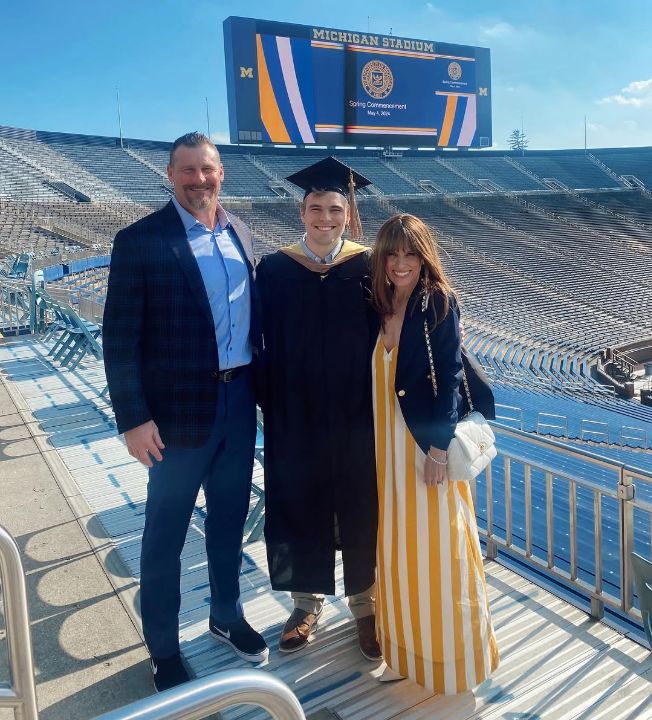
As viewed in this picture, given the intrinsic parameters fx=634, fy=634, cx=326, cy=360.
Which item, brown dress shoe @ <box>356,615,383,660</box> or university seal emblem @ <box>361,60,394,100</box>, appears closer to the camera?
brown dress shoe @ <box>356,615,383,660</box>

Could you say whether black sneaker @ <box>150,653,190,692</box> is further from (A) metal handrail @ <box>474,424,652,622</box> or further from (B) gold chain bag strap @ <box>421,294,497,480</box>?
(A) metal handrail @ <box>474,424,652,622</box>

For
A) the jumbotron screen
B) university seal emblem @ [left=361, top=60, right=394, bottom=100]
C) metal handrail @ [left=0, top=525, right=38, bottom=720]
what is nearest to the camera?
metal handrail @ [left=0, top=525, right=38, bottom=720]

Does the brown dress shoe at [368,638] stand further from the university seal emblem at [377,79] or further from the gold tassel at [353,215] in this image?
the university seal emblem at [377,79]

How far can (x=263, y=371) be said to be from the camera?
217 centimetres

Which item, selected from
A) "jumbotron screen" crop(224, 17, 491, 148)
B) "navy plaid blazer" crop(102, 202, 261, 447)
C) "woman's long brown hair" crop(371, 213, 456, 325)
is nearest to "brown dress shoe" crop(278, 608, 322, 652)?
"navy plaid blazer" crop(102, 202, 261, 447)

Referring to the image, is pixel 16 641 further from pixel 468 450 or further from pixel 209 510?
pixel 468 450

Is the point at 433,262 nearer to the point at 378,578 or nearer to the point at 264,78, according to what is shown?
the point at 378,578

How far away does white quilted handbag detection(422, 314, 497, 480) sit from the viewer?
6.18 ft

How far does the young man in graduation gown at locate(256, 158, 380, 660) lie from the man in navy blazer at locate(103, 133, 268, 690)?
0.11 metres

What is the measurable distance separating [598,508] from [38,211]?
23572 mm

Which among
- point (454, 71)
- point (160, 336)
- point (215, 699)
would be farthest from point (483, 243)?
point (215, 699)

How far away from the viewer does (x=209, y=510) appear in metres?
2.18

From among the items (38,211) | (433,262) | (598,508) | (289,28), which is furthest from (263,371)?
(289,28)

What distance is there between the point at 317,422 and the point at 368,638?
2.50 feet
